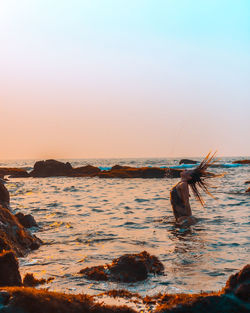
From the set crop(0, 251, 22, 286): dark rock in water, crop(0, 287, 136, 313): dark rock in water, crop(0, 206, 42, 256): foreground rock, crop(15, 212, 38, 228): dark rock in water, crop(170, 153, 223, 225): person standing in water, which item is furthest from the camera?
crop(15, 212, 38, 228): dark rock in water

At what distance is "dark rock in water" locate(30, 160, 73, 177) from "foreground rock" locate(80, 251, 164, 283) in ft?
141

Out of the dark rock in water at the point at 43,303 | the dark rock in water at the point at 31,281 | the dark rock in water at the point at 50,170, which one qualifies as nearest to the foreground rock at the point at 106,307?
the dark rock in water at the point at 43,303

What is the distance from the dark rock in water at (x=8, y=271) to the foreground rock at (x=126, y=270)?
1661 mm

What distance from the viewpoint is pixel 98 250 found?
849cm

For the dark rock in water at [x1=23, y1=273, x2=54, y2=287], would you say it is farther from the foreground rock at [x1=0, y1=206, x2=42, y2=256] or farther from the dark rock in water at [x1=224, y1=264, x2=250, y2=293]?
the dark rock in water at [x1=224, y1=264, x2=250, y2=293]

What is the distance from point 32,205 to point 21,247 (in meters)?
9.45

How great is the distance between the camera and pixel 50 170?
50719 millimetres

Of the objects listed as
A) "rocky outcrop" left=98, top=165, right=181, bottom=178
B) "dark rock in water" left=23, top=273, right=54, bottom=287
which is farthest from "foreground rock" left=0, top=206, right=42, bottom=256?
"rocky outcrop" left=98, top=165, right=181, bottom=178

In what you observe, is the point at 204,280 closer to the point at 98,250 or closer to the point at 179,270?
the point at 179,270

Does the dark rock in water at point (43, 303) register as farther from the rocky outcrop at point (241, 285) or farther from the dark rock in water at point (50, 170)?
the dark rock in water at point (50, 170)

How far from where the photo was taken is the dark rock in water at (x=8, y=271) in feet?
15.6

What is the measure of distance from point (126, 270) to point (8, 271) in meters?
2.15

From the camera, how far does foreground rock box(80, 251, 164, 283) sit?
20.1ft

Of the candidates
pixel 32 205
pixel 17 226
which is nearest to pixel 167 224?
pixel 17 226
